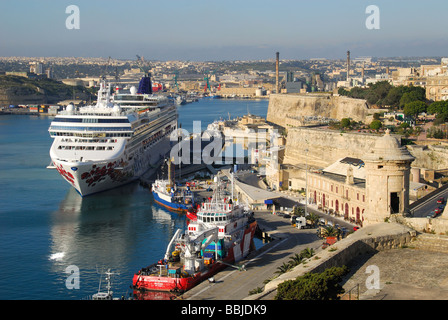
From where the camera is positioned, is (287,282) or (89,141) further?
(89,141)

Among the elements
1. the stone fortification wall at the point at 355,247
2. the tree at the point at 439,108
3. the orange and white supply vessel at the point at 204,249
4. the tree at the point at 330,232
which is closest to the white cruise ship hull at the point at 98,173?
the orange and white supply vessel at the point at 204,249

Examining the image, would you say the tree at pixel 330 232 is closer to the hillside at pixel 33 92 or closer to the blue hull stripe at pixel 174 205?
the blue hull stripe at pixel 174 205

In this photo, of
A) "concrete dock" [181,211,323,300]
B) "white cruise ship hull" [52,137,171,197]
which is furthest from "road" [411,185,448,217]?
"white cruise ship hull" [52,137,171,197]

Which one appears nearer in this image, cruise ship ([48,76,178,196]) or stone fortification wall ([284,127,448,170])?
stone fortification wall ([284,127,448,170])

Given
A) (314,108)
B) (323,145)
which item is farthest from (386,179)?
(314,108)

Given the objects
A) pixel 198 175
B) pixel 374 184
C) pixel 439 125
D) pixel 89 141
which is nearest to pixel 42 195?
pixel 89 141

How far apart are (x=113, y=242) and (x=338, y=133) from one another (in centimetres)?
1675

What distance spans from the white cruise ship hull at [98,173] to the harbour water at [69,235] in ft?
1.59

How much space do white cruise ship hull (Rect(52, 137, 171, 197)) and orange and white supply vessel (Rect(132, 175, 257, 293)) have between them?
12960mm

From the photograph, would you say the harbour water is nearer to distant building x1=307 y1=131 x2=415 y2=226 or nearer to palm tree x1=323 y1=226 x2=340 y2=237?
palm tree x1=323 y1=226 x2=340 y2=237

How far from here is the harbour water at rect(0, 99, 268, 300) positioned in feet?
63.5
